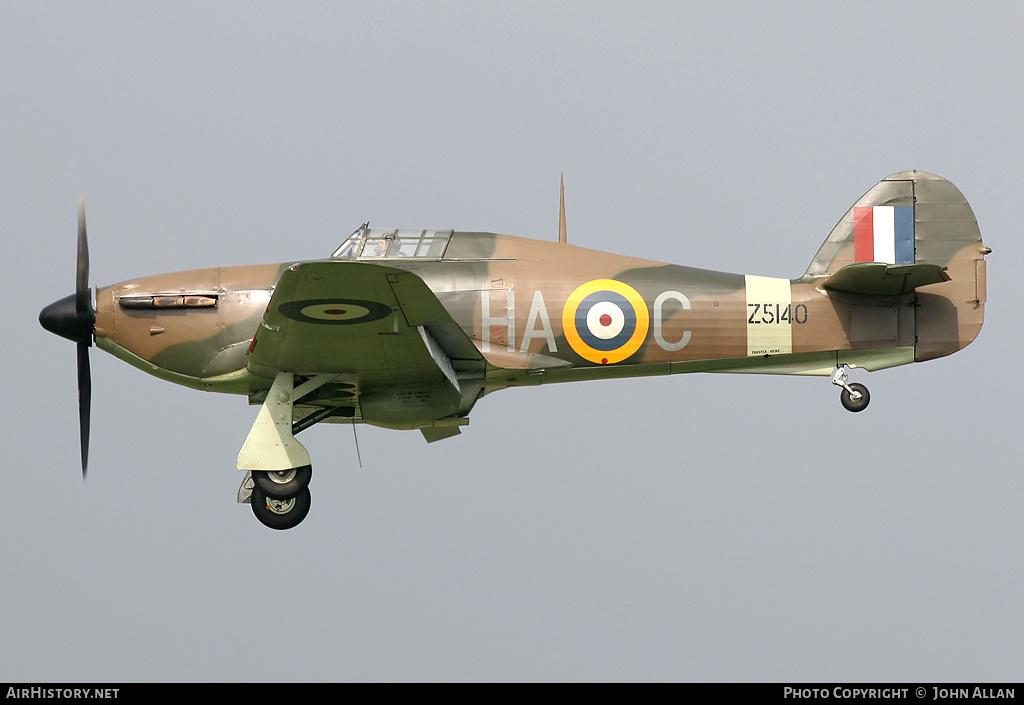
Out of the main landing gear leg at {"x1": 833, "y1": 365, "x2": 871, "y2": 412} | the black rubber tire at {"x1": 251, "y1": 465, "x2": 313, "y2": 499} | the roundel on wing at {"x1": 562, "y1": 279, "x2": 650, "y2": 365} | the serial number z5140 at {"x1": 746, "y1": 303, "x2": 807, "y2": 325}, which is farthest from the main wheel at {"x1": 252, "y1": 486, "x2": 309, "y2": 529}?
the main landing gear leg at {"x1": 833, "y1": 365, "x2": 871, "y2": 412}

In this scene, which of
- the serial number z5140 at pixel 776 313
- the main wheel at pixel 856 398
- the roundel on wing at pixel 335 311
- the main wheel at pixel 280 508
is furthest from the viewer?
the main wheel at pixel 856 398

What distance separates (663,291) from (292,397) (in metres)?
3.56

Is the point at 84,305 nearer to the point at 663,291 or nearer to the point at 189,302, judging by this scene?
the point at 189,302

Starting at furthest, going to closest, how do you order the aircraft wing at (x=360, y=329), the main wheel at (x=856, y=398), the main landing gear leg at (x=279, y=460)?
the main wheel at (x=856, y=398), the main landing gear leg at (x=279, y=460), the aircraft wing at (x=360, y=329)

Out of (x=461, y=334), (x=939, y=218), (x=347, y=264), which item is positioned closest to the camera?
(x=347, y=264)

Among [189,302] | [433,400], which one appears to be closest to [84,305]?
[189,302]

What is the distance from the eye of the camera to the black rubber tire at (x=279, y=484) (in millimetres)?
10953

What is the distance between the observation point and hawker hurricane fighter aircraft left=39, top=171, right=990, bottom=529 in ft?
37.3

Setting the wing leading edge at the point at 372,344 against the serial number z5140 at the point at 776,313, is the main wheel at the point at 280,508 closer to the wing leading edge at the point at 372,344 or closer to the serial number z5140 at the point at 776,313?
the wing leading edge at the point at 372,344

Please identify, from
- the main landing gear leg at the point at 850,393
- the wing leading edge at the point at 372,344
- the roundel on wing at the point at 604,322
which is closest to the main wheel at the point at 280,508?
the wing leading edge at the point at 372,344

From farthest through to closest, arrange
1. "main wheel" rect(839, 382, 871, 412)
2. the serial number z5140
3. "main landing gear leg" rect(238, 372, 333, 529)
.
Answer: "main wheel" rect(839, 382, 871, 412) → the serial number z5140 → "main landing gear leg" rect(238, 372, 333, 529)

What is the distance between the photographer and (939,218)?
1212 centimetres

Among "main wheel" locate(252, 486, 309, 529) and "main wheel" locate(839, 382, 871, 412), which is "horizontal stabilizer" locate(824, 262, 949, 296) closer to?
"main wheel" locate(839, 382, 871, 412)

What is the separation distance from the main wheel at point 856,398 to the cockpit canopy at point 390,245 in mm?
4041
